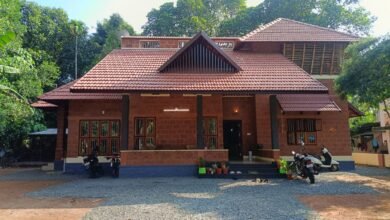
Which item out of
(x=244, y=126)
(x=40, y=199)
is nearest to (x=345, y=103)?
(x=244, y=126)

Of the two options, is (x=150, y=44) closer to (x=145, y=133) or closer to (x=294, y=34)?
(x=145, y=133)

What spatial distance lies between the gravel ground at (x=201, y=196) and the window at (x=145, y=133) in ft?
9.64

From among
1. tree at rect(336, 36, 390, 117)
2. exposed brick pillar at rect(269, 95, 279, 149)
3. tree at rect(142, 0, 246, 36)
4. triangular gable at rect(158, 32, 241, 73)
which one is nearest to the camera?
tree at rect(336, 36, 390, 117)

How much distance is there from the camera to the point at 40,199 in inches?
322

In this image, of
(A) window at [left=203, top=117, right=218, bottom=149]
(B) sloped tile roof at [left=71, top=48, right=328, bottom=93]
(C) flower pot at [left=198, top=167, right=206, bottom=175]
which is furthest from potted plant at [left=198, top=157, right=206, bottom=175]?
(B) sloped tile roof at [left=71, top=48, right=328, bottom=93]

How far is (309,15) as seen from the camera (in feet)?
87.4

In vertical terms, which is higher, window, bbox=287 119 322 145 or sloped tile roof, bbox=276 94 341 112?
sloped tile roof, bbox=276 94 341 112

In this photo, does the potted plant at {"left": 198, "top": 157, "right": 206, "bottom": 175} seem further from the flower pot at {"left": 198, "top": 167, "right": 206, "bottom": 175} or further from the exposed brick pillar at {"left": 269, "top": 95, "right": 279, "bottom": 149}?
the exposed brick pillar at {"left": 269, "top": 95, "right": 279, "bottom": 149}

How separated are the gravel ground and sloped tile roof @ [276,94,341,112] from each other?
12.9ft

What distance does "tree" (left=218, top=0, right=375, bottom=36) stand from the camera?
25516 mm

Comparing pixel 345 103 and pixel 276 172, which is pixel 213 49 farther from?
pixel 345 103

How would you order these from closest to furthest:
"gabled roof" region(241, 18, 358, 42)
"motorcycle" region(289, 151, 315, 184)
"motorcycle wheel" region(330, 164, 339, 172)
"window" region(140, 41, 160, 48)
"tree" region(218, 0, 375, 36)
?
"motorcycle" region(289, 151, 315, 184), "motorcycle wheel" region(330, 164, 339, 172), "gabled roof" region(241, 18, 358, 42), "window" region(140, 41, 160, 48), "tree" region(218, 0, 375, 36)

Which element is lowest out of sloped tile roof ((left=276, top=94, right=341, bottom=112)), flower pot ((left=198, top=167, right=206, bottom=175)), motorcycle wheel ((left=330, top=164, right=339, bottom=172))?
motorcycle wheel ((left=330, top=164, right=339, bottom=172))

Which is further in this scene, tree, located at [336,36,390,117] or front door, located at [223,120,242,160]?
front door, located at [223,120,242,160]
